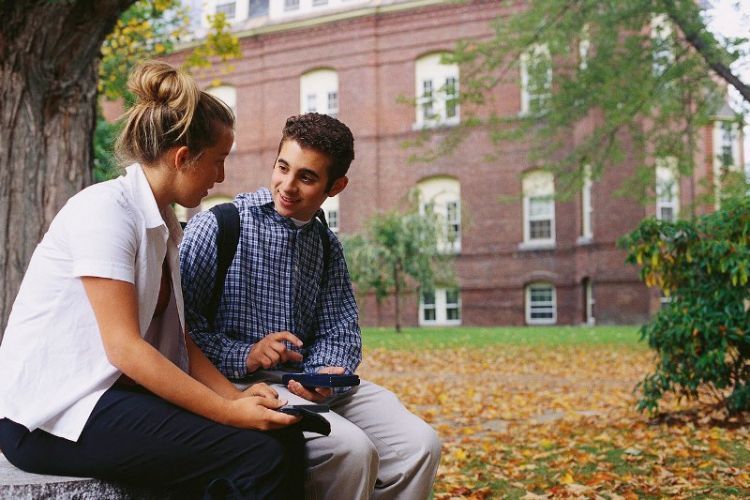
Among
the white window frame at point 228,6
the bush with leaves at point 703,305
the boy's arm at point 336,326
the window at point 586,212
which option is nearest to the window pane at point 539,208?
the window at point 586,212

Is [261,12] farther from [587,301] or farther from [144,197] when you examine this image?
[144,197]

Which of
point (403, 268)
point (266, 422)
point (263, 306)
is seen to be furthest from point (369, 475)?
point (403, 268)

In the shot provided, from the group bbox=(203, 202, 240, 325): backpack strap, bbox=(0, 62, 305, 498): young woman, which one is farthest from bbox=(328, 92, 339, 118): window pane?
bbox=(0, 62, 305, 498): young woman

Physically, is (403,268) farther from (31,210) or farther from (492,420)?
(31,210)

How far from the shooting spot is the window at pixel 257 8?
3241 cm

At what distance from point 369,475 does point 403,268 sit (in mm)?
22789

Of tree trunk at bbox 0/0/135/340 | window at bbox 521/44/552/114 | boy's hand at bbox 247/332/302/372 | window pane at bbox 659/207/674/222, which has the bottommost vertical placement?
boy's hand at bbox 247/332/302/372

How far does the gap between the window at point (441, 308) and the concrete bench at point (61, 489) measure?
88.2ft

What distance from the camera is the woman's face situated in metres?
2.49

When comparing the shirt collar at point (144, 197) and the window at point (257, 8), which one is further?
the window at point (257, 8)

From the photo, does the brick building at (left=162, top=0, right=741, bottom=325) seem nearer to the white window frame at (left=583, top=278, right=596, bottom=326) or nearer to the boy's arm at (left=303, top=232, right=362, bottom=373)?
the white window frame at (left=583, top=278, right=596, bottom=326)

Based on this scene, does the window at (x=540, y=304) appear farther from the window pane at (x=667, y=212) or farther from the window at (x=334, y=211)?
the window at (x=334, y=211)

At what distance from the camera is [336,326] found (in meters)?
3.13

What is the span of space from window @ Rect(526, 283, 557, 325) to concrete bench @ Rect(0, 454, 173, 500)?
86.9ft
